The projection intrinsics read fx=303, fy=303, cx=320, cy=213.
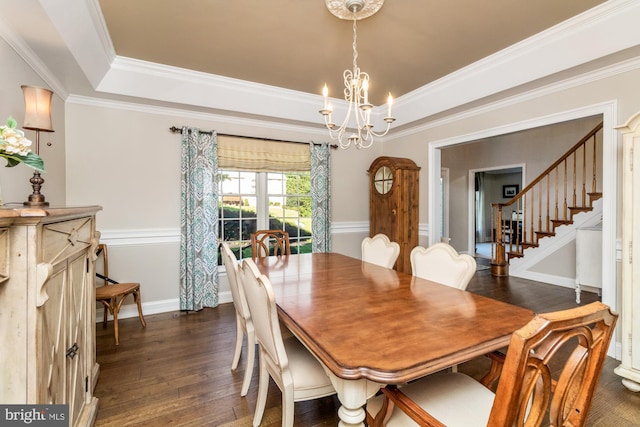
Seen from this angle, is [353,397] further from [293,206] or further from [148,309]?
[293,206]

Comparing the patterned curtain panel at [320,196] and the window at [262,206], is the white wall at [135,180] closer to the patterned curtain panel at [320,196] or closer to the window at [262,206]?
the window at [262,206]

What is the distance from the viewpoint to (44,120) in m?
1.72

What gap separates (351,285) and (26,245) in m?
1.54

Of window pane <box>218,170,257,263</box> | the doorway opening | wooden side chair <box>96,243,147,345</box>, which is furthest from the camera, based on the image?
the doorway opening

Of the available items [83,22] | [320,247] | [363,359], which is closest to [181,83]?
[83,22]

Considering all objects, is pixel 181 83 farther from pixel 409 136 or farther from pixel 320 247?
pixel 409 136

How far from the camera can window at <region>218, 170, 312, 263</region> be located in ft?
12.9

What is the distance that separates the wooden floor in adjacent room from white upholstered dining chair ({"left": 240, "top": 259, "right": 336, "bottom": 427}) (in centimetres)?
43

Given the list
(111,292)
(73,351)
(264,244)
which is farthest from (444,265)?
(111,292)

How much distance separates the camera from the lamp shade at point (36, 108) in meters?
1.68

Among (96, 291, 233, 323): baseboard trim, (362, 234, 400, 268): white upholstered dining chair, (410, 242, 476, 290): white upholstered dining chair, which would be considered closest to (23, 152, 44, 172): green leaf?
(410, 242, 476, 290): white upholstered dining chair

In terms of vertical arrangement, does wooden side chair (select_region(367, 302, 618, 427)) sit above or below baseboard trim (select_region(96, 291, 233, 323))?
above

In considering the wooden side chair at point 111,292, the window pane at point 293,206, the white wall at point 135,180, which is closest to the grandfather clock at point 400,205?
the window pane at point 293,206

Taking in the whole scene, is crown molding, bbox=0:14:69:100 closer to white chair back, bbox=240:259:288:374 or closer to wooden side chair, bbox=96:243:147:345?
wooden side chair, bbox=96:243:147:345
